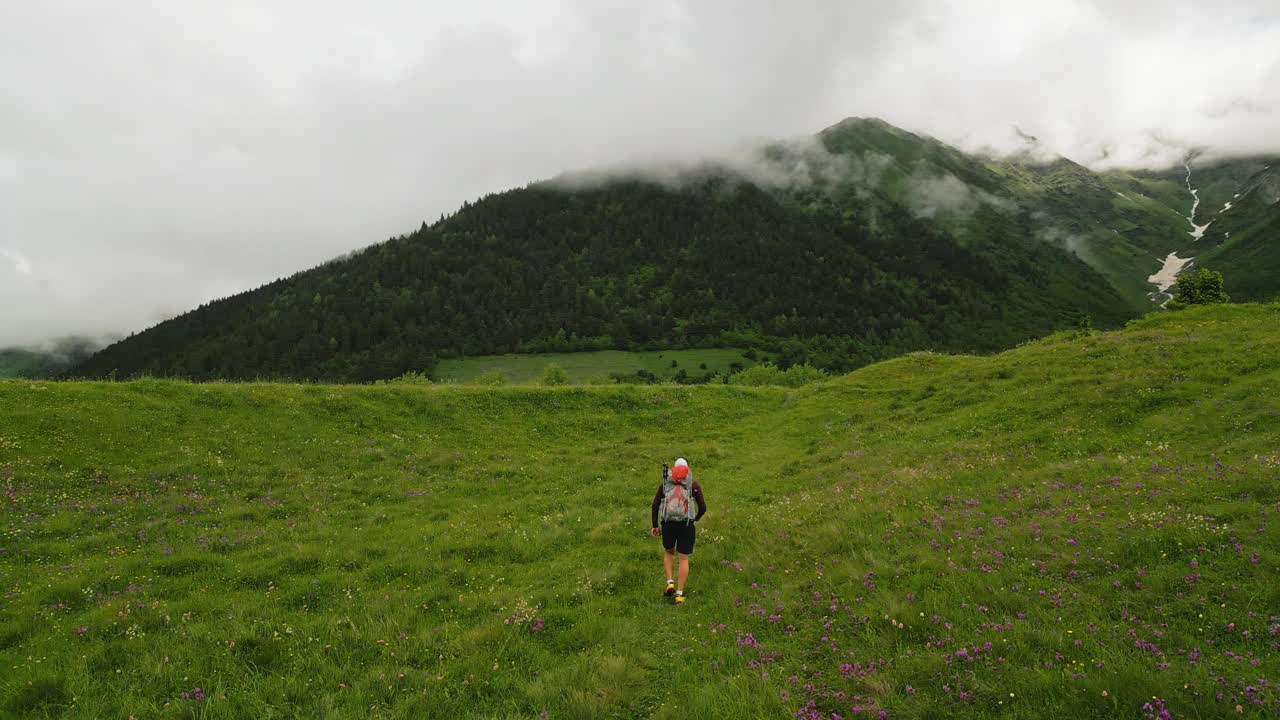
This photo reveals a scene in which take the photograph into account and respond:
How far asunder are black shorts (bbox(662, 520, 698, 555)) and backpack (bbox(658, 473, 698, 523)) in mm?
113

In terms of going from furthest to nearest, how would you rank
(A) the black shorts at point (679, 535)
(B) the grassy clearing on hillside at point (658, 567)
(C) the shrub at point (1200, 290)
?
1. (C) the shrub at point (1200, 290)
2. (A) the black shorts at point (679, 535)
3. (B) the grassy clearing on hillside at point (658, 567)

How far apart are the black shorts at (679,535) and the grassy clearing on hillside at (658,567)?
105 centimetres

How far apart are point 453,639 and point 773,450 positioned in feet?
80.3

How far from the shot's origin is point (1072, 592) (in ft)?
27.9

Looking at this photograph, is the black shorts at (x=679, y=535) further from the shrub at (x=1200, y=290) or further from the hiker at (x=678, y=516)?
the shrub at (x=1200, y=290)

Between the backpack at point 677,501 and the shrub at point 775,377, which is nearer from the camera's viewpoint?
the backpack at point 677,501

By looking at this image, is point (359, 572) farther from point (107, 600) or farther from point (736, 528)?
point (736, 528)

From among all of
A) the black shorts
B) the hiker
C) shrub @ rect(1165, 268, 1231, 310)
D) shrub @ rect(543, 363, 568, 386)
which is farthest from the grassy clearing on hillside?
shrub @ rect(543, 363, 568, 386)

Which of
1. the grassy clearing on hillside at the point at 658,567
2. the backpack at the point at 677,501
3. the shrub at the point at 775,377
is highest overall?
the backpack at the point at 677,501

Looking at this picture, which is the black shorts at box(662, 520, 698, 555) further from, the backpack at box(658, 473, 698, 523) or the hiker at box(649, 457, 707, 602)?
the backpack at box(658, 473, 698, 523)

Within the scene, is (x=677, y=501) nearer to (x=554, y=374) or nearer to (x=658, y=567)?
(x=658, y=567)

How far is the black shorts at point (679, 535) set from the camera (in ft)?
39.3

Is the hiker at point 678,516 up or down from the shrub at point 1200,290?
down

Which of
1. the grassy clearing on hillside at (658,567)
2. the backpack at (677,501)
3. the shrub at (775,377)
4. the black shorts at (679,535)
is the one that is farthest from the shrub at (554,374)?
the black shorts at (679,535)
